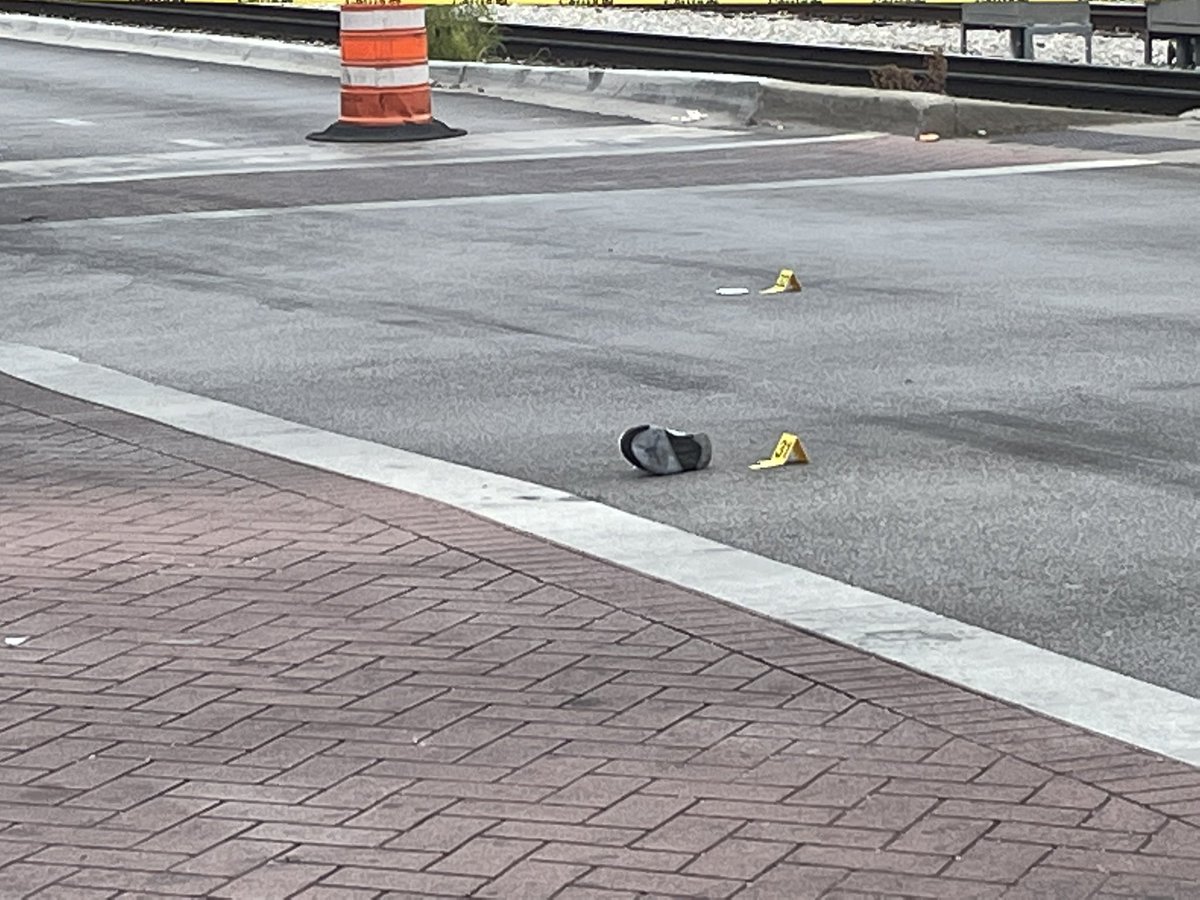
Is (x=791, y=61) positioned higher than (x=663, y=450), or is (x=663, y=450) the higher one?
(x=791, y=61)

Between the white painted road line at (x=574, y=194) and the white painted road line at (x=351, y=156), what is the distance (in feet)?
7.21

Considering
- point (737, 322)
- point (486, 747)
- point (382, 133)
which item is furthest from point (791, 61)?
point (486, 747)

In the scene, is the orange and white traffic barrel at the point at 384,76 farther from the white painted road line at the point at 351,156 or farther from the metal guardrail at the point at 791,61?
the metal guardrail at the point at 791,61

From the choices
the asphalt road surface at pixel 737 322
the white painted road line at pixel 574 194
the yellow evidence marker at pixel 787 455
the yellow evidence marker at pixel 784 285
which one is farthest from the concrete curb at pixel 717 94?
the yellow evidence marker at pixel 787 455

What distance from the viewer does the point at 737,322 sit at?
39.9 ft

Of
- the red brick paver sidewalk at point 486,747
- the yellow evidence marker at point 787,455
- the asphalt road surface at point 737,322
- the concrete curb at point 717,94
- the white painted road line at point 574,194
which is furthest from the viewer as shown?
the concrete curb at point 717,94

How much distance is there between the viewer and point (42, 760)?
19.1ft

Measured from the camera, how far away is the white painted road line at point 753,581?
6.08 meters

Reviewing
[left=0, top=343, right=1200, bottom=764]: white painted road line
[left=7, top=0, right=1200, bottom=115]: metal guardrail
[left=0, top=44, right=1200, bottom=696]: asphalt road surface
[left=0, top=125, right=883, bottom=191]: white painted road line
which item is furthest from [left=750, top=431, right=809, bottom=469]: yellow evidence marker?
[left=7, top=0, right=1200, bottom=115]: metal guardrail

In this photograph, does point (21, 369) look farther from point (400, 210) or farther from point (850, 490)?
point (400, 210)

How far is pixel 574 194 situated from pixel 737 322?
564cm

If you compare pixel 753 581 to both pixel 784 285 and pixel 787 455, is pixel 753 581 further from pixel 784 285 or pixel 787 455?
pixel 784 285

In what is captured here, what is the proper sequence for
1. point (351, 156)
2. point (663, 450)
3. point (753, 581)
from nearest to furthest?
point (753, 581) → point (663, 450) → point (351, 156)

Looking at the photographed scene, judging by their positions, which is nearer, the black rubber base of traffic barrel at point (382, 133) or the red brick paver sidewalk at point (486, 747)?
the red brick paver sidewalk at point (486, 747)
